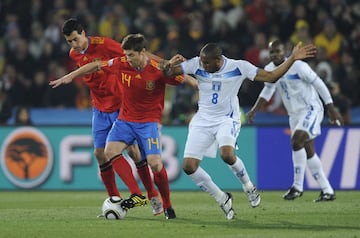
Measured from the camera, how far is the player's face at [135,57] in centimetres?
1134

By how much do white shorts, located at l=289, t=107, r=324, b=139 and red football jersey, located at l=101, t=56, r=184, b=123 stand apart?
3.57 meters

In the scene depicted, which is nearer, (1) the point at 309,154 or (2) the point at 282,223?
(2) the point at 282,223

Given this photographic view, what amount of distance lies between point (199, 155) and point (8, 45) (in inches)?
431

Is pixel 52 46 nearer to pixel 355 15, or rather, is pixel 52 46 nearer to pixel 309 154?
pixel 355 15

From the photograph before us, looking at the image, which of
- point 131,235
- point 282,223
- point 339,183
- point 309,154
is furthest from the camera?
point 339,183

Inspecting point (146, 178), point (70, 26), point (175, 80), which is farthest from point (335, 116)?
point (70, 26)

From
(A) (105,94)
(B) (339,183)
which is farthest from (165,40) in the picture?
(A) (105,94)

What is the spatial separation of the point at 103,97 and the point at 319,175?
3881mm

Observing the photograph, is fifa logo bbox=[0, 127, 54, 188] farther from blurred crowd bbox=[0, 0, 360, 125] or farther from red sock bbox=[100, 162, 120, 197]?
red sock bbox=[100, 162, 120, 197]

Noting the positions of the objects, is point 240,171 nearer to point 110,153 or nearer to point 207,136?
point 207,136

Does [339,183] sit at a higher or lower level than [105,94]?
lower

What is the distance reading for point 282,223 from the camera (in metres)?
11.0

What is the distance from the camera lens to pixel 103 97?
12.6 metres

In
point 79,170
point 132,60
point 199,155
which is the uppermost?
point 132,60
